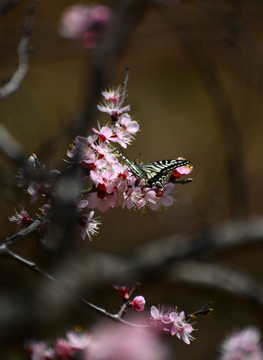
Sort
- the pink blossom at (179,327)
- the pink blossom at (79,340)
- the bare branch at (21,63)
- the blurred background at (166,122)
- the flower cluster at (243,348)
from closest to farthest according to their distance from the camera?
the pink blossom at (179,327) → the pink blossom at (79,340) → the bare branch at (21,63) → the flower cluster at (243,348) → the blurred background at (166,122)

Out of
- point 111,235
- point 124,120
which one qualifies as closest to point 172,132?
point 111,235

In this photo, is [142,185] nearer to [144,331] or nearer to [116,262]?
[144,331]

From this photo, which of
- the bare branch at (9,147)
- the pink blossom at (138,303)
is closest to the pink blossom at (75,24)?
the bare branch at (9,147)

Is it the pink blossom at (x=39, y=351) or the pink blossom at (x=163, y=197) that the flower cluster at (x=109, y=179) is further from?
the pink blossom at (x=39, y=351)

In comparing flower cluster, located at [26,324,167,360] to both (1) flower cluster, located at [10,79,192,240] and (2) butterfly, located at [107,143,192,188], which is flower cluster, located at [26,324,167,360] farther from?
(2) butterfly, located at [107,143,192,188]

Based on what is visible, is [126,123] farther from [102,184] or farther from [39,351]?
[39,351]
